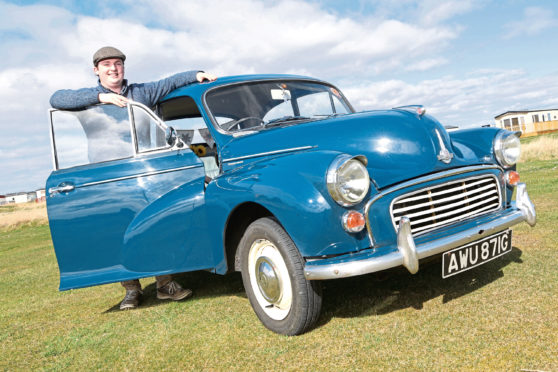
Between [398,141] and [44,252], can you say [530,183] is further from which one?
[44,252]

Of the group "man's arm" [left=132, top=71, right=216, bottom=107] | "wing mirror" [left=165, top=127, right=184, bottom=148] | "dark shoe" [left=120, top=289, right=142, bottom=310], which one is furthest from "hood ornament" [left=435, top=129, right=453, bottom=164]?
"dark shoe" [left=120, top=289, right=142, bottom=310]

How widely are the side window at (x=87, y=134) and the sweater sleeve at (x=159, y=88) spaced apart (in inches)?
17.9

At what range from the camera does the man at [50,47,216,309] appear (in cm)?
397

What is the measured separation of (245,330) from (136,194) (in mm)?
1423

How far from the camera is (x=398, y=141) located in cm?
311

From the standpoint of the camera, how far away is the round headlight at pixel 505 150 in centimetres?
356

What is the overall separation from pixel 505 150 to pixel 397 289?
139cm

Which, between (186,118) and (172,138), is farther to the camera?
(186,118)

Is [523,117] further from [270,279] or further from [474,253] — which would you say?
[270,279]

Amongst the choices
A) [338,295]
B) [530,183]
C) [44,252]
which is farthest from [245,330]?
[44,252]

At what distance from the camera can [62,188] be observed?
12.3 ft

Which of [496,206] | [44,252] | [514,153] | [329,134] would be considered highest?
[329,134]

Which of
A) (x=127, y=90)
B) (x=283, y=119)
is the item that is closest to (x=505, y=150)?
(x=283, y=119)

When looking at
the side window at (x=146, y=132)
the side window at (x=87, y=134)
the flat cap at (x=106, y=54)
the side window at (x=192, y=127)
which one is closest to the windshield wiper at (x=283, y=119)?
the side window at (x=192, y=127)
